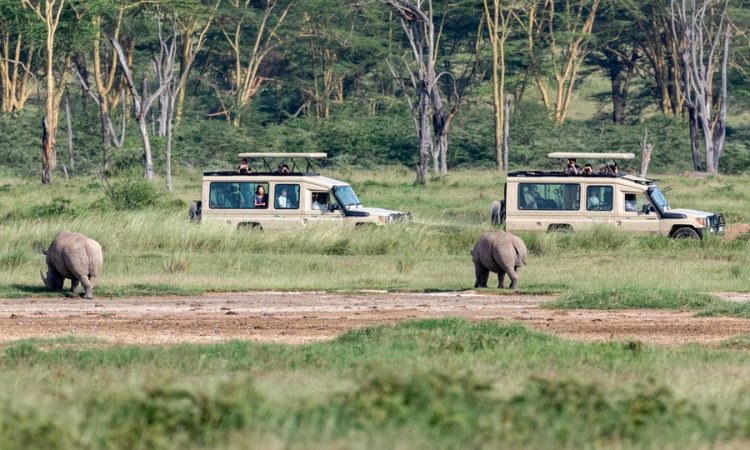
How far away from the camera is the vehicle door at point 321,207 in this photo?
25.5 meters

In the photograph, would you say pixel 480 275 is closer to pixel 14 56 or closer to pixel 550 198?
pixel 550 198

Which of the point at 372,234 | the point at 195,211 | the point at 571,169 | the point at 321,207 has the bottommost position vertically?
the point at 372,234

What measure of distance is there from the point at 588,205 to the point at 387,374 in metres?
18.1

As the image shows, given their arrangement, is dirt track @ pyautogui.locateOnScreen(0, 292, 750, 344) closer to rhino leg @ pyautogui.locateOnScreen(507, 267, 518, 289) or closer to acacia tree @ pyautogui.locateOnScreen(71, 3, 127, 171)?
rhino leg @ pyautogui.locateOnScreen(507, 267, 518, 289)

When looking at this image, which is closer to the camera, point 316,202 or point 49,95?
point 316,202

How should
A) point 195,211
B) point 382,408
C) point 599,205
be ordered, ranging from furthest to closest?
point 195,211 → point 599,205 → point 382,408

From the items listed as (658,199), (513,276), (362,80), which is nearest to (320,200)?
(658,199)

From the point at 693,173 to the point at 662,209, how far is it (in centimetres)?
2672

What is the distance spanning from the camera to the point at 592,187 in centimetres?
2502

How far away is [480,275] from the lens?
18.3 m

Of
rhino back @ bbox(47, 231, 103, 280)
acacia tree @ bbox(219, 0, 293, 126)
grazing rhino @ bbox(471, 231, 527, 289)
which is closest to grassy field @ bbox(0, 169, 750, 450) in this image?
grazing rhino @ bbox(471, 231, 527, 289)

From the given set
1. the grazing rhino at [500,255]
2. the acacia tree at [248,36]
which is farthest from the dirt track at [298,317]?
the acacia tree at [248,36]

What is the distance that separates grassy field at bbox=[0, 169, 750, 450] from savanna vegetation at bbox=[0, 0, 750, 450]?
1.0 inches

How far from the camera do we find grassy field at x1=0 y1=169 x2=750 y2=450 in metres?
6.35
